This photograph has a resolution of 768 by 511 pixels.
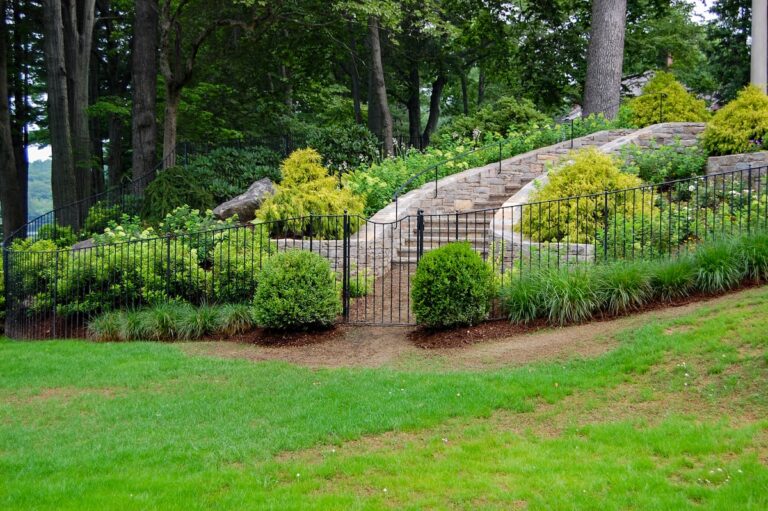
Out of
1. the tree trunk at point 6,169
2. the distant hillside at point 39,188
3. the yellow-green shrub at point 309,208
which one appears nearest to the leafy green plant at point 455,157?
the yellow-green shrub at point 309,208

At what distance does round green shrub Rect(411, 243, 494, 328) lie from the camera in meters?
8.10

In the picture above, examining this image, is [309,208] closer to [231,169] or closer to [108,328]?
[108,328]

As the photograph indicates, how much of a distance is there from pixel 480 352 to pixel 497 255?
312 cm

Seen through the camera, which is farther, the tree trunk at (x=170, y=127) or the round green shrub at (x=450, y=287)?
the tree trunk at (x=170, y=127)

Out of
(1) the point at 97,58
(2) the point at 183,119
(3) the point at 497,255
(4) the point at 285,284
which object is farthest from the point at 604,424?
(1) the point at 97,58

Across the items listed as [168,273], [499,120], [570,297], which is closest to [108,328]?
[168,273]

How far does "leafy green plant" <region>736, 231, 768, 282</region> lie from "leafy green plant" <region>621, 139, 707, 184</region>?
419 cm

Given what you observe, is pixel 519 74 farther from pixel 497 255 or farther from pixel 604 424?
pixel 604 424

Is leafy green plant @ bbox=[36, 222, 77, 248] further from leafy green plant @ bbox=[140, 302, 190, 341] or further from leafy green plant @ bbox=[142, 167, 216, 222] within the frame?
leafy green plant @ bbox=[140, 302, 190, 341]

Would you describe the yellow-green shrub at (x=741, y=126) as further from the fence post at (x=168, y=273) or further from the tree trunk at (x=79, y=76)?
the tree trunk at (x=79, y=76)

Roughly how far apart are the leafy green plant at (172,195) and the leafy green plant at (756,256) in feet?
31.8

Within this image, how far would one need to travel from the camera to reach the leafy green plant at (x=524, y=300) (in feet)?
27.1

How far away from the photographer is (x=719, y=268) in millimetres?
7891

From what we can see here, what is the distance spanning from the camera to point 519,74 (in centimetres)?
2430
